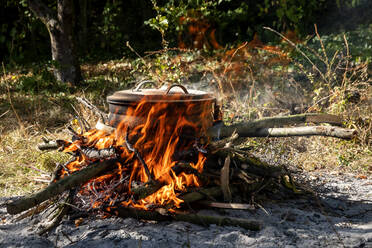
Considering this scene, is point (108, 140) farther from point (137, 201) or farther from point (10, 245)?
point (10, 245)

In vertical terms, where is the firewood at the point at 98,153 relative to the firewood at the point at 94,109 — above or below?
below

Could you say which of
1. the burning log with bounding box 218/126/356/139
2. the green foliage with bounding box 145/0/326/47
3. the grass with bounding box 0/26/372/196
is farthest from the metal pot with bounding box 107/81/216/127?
the green foliage with bounding box 145/0/326/47

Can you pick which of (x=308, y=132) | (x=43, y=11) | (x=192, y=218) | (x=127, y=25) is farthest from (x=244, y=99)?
(x=127, y=25)

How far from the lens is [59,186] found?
2418 mm

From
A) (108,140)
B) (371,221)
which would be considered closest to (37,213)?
(108,140)

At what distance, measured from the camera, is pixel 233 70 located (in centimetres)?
712

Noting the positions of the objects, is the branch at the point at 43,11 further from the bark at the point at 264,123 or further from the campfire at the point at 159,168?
the bark at the point at 264,123

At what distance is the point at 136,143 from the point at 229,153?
0.72 m

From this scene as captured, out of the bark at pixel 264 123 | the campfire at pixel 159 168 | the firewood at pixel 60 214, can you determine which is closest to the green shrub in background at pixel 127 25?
the bark at pixel 264 123

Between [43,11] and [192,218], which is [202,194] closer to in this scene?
[192,218]

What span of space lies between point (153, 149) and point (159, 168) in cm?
15

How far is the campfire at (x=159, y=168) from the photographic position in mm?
2541

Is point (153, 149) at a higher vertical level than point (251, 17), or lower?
lower

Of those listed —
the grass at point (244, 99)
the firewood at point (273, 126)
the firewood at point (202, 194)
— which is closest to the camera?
the firewood at point (202, 194)
